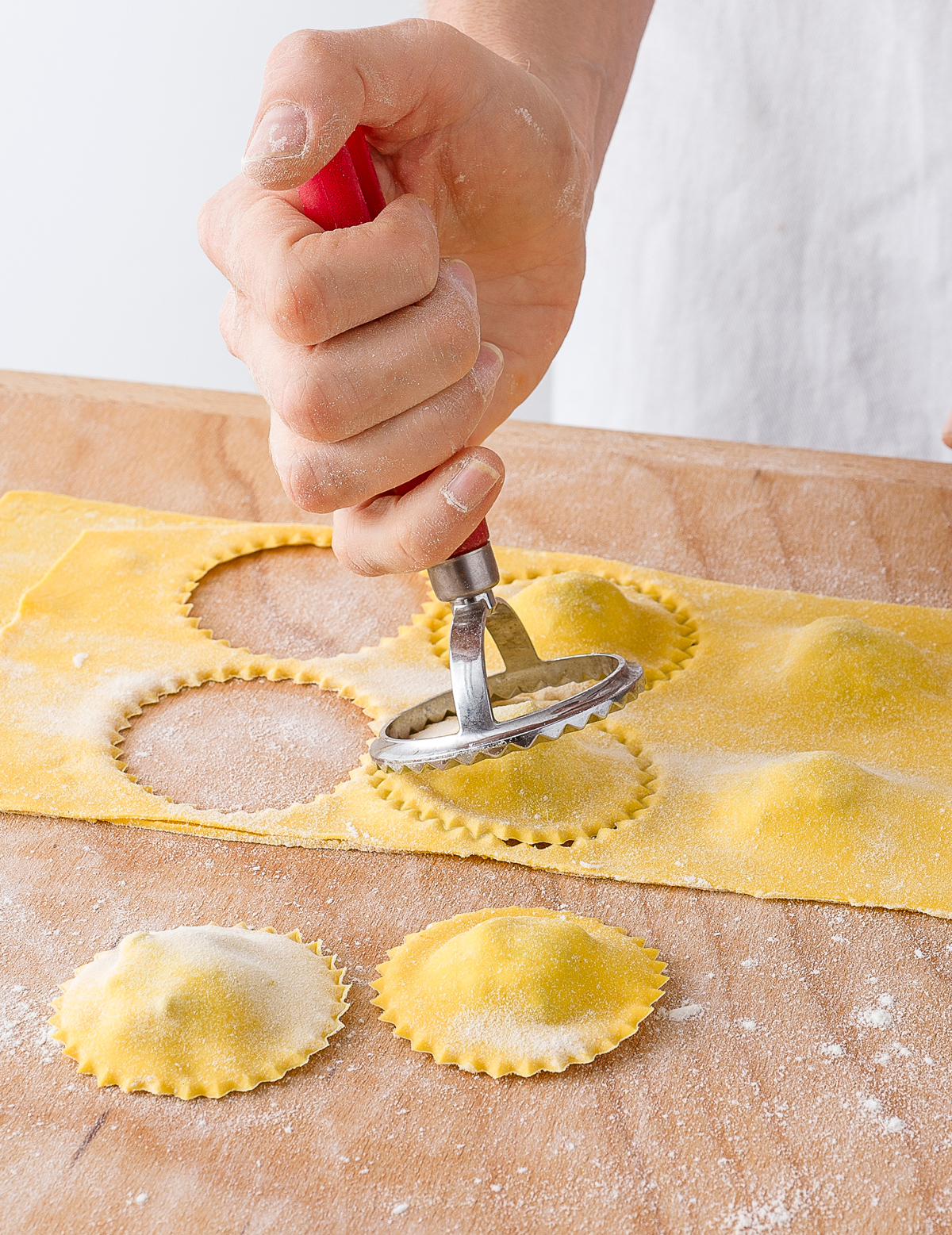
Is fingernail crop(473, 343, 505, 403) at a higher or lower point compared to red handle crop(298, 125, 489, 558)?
lower

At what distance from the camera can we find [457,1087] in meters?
0.78

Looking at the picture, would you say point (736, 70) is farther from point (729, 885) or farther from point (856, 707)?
point (729, 885)

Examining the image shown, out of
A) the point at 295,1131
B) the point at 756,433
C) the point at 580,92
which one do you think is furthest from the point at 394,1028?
the point at 756,433

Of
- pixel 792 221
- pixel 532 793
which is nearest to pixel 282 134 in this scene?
pixel 532 793

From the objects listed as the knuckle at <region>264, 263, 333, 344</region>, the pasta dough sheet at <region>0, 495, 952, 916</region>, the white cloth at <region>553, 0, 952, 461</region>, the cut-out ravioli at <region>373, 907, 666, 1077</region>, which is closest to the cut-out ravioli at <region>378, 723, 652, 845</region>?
the pasta dough sheet at <region>0, 495, 952, 916</region>

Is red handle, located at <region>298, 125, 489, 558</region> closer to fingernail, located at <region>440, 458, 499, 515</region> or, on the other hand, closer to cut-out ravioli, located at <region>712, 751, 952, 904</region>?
fingernail, located at <region>440, 458, 499, 515</region>

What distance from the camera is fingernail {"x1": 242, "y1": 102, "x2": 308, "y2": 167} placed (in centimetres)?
80

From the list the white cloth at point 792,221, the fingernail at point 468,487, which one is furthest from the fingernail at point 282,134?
the white cloth at point 792,221

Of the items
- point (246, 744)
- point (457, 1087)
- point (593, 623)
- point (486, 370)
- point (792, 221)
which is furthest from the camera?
point (792, 221)

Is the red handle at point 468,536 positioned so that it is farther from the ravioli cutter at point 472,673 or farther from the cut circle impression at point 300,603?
the cut circle impression at point 300,603

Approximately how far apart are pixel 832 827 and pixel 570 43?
946 mm

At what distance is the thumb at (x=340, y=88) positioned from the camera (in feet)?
2.63

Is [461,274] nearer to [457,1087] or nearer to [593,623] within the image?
[593,623]

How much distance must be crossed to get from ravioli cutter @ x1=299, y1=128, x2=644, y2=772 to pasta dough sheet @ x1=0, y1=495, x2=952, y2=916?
0.06m
